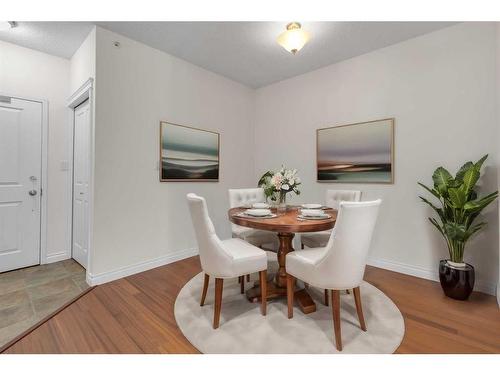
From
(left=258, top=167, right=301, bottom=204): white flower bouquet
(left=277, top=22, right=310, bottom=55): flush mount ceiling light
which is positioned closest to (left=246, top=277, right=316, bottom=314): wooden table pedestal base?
(left=258, top=167, right=301, bottom=204): white flower bouquet

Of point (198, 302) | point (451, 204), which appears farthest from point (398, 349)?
point (198, 302)

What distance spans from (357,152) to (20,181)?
414cm

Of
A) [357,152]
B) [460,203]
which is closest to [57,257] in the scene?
[357,152]

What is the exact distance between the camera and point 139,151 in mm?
2729

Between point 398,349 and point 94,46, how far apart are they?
3.66 m

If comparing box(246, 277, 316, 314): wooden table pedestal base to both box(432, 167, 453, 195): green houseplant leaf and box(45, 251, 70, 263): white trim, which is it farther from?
box(45, 251, 70, 263): white trim

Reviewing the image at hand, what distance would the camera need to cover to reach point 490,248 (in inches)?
87.9

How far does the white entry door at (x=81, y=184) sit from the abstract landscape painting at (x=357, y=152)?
3023 millimetres

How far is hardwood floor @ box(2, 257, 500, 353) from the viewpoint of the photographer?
1.51m

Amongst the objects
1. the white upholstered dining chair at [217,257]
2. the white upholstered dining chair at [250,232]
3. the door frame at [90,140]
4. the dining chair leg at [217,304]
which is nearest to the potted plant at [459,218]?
the white upholstered dining chair at [250,232]

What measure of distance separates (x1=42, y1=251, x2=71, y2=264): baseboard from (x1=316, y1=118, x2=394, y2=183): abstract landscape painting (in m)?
3.63

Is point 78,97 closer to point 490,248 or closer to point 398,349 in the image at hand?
point 398,349

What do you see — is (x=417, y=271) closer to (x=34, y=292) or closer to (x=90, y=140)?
(x=90, y=140)

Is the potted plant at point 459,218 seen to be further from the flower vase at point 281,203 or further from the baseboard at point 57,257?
the baseboard at point 57,257
